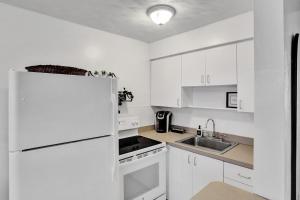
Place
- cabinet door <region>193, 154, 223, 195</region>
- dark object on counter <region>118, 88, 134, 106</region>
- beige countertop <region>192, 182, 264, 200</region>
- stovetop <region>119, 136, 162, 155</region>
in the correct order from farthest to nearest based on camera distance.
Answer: dark object on counter <region>118, 88, 134, 106</region> → stovetop <region>119, 136, 162, 155</region> → cabinet door <region>193, 154, 223, 195</region> → beige countertop <region>192, 182, 264, 200</region>

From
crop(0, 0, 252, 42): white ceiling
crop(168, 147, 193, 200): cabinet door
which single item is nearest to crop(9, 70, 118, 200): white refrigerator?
crop(0, 0, 252, 42): white ceiling

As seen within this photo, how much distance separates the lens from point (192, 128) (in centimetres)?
259

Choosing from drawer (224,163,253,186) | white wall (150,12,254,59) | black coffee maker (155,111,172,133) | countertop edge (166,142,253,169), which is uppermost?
white wall (150,12,254,59)

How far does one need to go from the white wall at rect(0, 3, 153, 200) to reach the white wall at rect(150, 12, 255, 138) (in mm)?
463

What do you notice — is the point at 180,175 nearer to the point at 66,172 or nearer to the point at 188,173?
the point at 188,173

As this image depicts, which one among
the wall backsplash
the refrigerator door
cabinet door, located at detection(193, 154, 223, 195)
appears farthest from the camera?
the wall backsplash

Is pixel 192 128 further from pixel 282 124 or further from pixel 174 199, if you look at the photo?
pixel 282 124

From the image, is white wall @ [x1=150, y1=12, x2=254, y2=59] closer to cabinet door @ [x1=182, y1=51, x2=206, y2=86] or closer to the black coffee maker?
cabinet door @ [x1=182, y1=51, x2=206, y2=86]

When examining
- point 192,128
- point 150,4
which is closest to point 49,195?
point 150,4

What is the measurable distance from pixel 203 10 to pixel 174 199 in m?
2.23

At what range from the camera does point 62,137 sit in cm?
123

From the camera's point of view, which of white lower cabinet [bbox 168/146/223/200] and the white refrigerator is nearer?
the white refrigerator

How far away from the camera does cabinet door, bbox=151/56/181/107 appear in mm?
2449

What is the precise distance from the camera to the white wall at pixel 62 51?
5.16 ft
